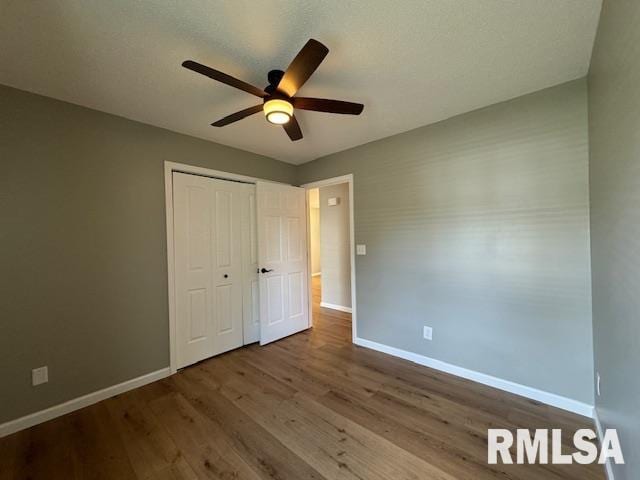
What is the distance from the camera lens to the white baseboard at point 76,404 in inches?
69.6

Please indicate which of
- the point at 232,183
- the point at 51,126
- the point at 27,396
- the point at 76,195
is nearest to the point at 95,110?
the point at 51,126

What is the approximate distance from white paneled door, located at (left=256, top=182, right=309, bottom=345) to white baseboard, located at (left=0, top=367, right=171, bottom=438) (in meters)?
1.17

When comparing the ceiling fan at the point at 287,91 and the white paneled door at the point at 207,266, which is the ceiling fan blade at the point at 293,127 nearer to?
the ceiling fan at the point at 287,91

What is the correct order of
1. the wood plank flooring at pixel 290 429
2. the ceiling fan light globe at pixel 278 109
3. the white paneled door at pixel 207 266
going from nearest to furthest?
the wood plank flooring at pixel 290 429 → the ceiling fan light globe at pixel 278 109 → the white paneled door at pixel 207 266

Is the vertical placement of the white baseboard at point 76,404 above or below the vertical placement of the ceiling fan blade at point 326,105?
below

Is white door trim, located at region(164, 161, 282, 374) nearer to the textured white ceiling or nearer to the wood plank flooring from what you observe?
the wood plank flooring

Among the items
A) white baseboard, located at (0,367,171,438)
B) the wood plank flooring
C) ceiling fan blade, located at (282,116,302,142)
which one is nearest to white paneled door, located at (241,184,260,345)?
the wood plank flooring

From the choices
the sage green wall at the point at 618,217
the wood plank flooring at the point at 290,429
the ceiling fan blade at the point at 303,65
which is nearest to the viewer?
the sage green wall at the point at 618,217

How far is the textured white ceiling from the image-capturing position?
1270 mm

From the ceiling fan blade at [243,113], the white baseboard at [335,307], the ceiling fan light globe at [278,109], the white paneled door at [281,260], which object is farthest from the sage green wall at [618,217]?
the white baseboard at [335,307]

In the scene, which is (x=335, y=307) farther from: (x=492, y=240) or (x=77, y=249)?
(x=77, y=249)

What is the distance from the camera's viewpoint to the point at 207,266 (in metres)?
2.81

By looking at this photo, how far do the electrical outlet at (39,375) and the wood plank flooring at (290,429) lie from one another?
12.0 inches

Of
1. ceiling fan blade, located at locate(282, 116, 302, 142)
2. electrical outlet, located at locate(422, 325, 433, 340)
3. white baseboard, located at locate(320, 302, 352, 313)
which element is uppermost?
ceiling fan blade, located at locate(282, 116, 302, 142)
